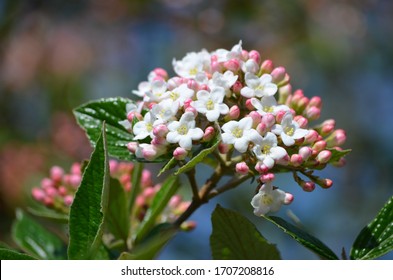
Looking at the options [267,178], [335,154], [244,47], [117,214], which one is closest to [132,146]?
[117,214]

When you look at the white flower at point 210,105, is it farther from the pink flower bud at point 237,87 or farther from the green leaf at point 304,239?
the green leaf at point 304,239

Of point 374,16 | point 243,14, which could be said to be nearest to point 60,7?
point 243,14

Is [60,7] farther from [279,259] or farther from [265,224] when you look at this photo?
[279,259]

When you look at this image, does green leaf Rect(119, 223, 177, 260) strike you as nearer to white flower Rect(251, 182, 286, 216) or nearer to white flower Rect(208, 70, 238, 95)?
white flower Rect(251, 182, 286, 216)

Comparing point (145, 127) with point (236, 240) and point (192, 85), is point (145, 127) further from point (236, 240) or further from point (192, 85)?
point (236, 240)

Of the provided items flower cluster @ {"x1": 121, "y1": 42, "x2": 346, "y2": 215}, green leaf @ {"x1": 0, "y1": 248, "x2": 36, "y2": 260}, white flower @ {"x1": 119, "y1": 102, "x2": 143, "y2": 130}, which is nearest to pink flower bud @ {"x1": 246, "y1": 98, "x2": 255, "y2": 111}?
flower cluster @ {"x1": 121, "y1": 42, "x2": 346, "y2": 215}

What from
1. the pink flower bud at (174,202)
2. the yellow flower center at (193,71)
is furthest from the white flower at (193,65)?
the pink flower bud at (174,202)
